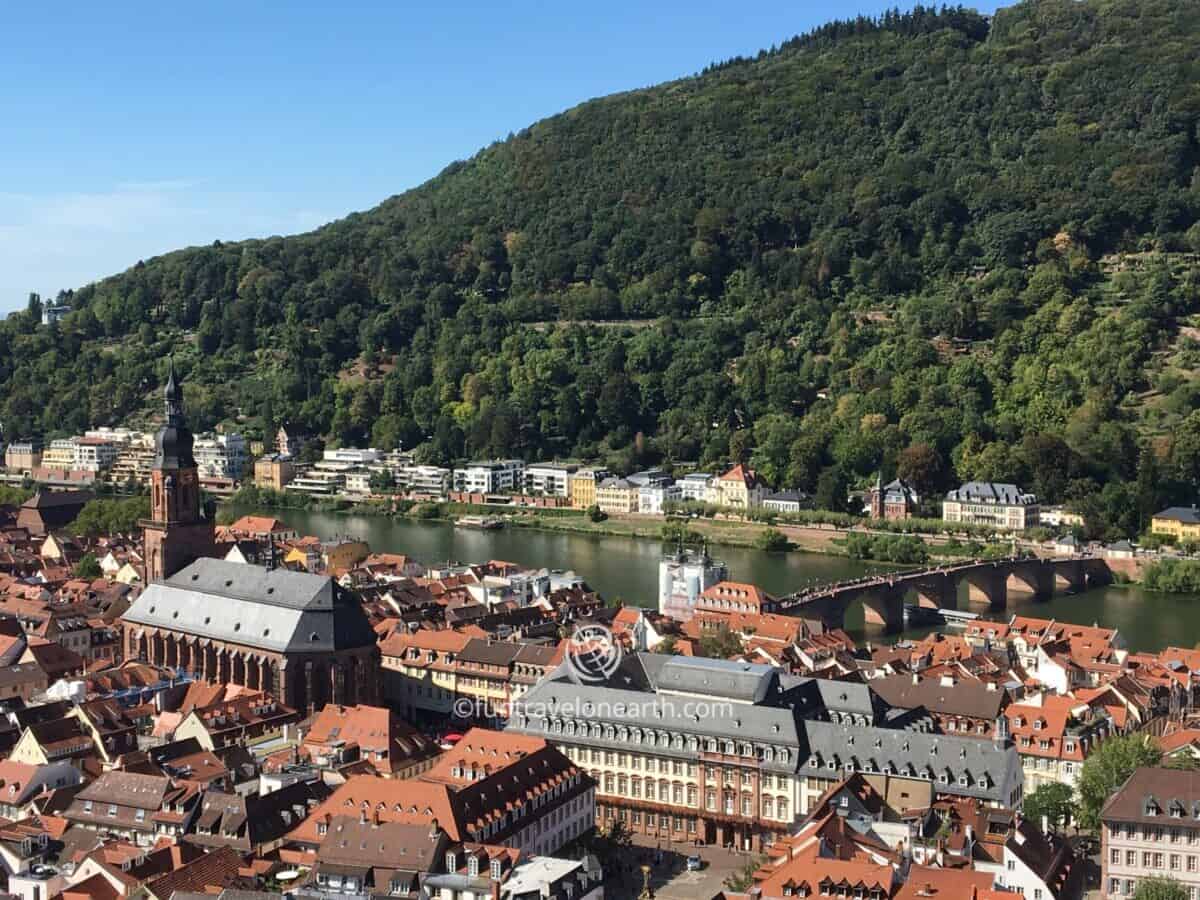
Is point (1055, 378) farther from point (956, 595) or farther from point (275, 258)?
point (275, 258)

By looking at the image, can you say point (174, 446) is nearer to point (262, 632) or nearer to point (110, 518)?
point (262, 632)

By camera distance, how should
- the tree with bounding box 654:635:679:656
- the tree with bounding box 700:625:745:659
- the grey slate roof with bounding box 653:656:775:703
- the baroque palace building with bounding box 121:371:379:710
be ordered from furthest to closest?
1. the tree with bounding box 700:625:745:659
2. the tree with bounding box 654:635:679:656
3. the baroque palace building with bounding box 121:371:379:710
4. the grey slate roof with bounding box 653:656:775:703

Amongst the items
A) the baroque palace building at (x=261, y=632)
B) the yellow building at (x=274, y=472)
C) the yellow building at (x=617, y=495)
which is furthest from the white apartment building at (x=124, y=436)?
the baroque palace building at (x=261, y=632)

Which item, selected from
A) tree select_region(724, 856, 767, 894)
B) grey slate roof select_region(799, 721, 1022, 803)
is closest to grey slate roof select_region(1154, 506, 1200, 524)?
grey slate roof select_region(799, 721, 1022, 803)

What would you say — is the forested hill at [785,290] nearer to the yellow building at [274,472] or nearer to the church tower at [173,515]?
the yellow building at [274,472]

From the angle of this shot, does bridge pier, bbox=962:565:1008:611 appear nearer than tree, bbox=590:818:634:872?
No

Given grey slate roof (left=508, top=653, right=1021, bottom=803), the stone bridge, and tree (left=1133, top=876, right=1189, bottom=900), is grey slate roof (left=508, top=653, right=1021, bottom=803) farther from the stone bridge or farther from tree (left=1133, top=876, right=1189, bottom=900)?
the stone bridge

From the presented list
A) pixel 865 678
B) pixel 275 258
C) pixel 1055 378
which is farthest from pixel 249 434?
pixel 865 678
